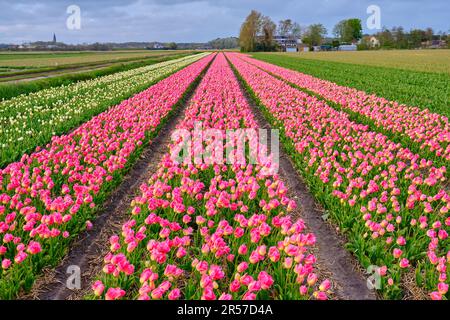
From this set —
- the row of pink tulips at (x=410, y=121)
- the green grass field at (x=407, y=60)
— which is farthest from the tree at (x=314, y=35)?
the row of pink tulips at (x=410, y=121)

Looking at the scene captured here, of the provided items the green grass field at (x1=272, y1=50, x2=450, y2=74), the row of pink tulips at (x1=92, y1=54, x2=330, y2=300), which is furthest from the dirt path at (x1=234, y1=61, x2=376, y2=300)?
the green grass field at (x1=272, y1=50, x2=450, y2=74)

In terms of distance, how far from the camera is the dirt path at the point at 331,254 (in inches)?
161

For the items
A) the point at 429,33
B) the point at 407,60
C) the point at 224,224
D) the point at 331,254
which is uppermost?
the point at 429,33

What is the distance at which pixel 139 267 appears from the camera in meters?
4.09

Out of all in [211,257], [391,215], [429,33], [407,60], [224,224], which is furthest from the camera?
[429,33]

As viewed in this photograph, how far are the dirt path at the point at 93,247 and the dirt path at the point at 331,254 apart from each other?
2892mm

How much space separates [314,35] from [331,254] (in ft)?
525

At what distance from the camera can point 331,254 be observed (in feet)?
15.8

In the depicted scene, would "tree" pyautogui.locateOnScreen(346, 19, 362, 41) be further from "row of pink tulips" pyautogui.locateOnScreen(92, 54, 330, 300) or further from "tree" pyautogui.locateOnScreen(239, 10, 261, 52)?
"row of pink tulips" pyautogui.locateOnScreen(92, 54, 330, 300)

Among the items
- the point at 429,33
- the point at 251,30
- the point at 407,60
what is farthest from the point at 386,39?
the point at 407,60

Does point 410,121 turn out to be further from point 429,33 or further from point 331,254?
point 429,33
